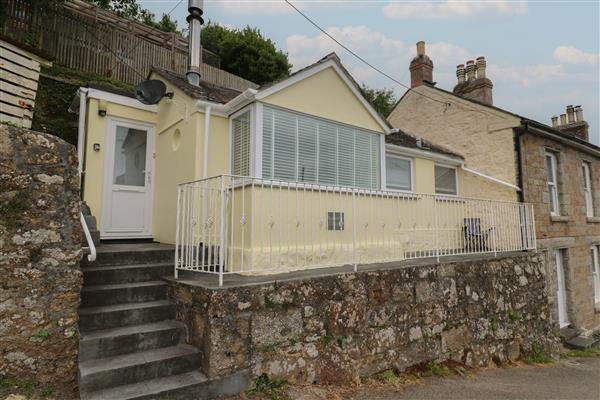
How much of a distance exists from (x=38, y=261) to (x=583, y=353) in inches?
462

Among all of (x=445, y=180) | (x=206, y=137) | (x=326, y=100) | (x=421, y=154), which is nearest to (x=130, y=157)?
(x=206, y=137)

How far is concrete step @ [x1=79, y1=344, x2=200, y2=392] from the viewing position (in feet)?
9.91

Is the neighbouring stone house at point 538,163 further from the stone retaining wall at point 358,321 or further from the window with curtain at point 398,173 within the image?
the stone retaining wall at point 358,321

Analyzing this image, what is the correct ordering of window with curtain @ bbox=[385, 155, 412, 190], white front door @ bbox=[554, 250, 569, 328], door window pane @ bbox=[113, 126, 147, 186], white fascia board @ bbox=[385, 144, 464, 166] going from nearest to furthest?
door window pane @ bbox=[113, 126, 147, 186], white fascia board @ bbox=[385, 144, 464, 166], window with curtain @ bbox=[385, 155, 412, 190], white front door @ bbox=[554, 250, 569, 328]

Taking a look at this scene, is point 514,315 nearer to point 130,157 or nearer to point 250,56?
point 130,157

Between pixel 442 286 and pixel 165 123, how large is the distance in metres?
6.21

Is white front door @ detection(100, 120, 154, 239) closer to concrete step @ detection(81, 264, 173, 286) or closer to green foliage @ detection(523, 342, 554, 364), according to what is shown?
concrete step @ detection(81, 264, 173, 286)

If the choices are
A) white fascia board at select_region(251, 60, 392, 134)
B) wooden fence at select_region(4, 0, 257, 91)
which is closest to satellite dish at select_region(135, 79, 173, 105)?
white fascia board at select_region(251, 60, 392, 134)

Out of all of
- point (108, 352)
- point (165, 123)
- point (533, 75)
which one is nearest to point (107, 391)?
point (108, 352)

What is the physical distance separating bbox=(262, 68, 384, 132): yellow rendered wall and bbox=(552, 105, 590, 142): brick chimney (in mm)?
11895

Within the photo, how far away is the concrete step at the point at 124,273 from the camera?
4.14m

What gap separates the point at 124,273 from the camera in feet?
14.3

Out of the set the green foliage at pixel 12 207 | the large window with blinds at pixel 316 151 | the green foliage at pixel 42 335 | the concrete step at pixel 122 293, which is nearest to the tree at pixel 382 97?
the large window with blinds at pixel 316 151

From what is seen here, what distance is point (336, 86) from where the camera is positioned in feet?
22.7
